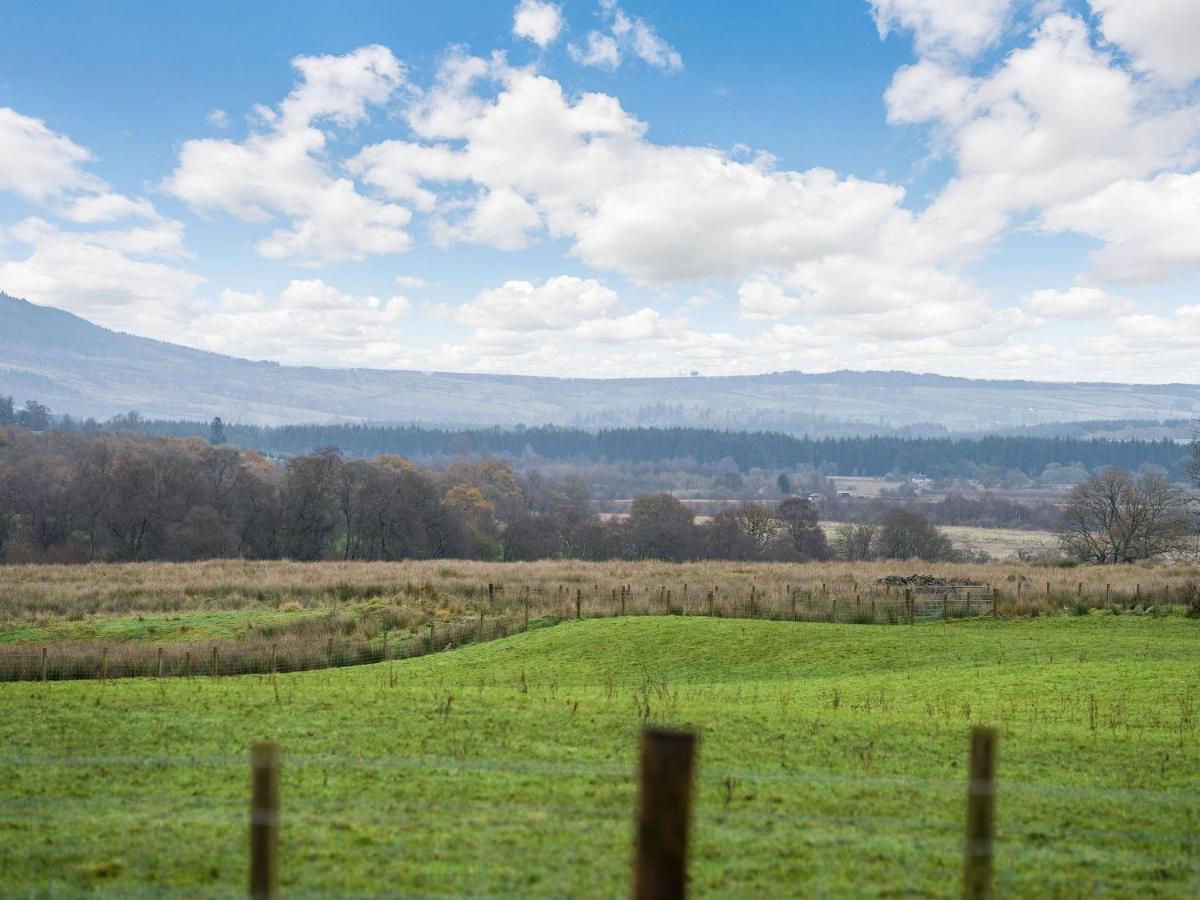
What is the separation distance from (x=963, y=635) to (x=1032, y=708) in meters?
13.6

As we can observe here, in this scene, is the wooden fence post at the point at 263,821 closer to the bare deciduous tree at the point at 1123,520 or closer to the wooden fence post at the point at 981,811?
the wooden fence post at the point at 981,811

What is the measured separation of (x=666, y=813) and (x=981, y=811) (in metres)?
1.85

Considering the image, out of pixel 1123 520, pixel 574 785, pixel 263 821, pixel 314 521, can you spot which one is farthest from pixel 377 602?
pixel 1123 520

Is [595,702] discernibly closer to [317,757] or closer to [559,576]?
[317,757]

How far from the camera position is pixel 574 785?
1034 cm

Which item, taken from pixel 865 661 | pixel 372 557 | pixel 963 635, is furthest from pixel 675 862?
pixel 372 557

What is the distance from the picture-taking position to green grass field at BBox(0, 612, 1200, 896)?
769cm

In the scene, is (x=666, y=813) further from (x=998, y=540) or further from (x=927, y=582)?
(x=998, y=540)

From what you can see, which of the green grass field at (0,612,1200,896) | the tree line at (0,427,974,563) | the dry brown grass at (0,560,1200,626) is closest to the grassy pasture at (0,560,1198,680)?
the dry brown grass at (0,560,1200,626)

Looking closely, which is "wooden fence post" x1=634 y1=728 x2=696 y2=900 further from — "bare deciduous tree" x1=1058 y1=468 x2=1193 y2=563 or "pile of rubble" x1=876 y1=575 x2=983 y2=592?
"bare deciduous tree" x1=1058 y1=468 x2=1193 y2=563

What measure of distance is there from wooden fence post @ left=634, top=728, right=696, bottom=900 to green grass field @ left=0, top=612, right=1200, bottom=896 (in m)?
3.17

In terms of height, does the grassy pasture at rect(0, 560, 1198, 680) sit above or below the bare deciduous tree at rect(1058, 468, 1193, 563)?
below

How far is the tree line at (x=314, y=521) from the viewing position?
78500mm

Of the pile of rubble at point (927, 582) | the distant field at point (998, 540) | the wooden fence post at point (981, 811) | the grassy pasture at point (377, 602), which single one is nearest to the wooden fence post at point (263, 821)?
the wooden fence post at point (981, 811)
